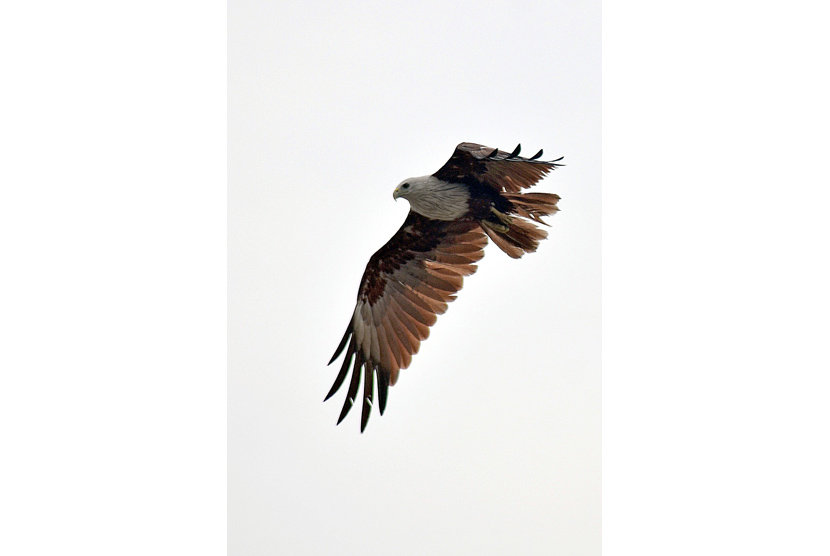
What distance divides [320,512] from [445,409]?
0.42 meters

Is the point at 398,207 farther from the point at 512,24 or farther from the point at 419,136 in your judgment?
the point at 512,24

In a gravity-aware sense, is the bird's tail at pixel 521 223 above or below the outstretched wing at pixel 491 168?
below

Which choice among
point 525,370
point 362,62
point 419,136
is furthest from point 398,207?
point 525,370

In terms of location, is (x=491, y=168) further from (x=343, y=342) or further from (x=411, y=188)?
(x=343, y=342)

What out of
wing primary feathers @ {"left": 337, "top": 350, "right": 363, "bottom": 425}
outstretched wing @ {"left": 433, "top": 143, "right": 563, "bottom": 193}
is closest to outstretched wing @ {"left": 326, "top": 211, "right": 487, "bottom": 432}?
wing primary feathers @ {"left": 337, "top": 350, "right": 363, "bottom": 425}

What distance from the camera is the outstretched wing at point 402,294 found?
1.88 m

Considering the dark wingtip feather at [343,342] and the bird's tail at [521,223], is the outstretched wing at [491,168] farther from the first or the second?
the dark wingtip feather at [343,342]

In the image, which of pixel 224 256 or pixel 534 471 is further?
pixel 224 256

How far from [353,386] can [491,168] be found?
2.17 feet

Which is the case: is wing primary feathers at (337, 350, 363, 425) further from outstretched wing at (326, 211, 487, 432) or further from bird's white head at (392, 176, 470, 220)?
bird's white head at (392, 176, 470, 220)

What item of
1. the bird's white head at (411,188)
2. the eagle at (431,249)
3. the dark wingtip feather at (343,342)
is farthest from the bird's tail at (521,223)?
the dark wingtip feather at (343,342)

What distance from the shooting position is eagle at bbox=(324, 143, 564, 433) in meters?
1.86

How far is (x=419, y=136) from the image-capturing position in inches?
75.0

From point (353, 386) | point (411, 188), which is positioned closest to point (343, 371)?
point (353, 386)
